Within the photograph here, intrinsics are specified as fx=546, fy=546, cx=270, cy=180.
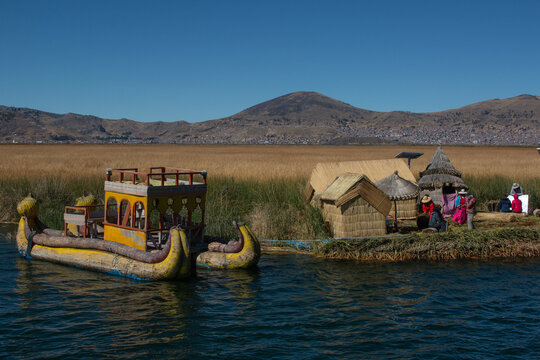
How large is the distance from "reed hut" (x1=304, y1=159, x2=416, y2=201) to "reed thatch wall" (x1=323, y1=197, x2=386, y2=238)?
246cm

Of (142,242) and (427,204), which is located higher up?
(427,204)

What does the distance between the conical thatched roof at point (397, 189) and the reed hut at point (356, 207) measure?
50.5 inches

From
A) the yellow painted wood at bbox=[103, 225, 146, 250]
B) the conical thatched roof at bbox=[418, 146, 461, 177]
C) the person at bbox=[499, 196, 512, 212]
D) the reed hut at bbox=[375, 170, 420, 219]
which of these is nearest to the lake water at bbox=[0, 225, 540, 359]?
the yellow painted wood at bbox=[103, 225, 146, 250]

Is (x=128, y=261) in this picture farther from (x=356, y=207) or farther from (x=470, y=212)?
(x=470, y=212)

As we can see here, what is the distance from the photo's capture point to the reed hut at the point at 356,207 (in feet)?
51.9

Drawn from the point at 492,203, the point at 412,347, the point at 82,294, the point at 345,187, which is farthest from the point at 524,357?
the point at 492,203

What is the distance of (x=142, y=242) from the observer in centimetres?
1384

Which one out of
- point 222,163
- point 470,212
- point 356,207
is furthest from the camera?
point 222,163

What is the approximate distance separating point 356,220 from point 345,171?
16.0 feet

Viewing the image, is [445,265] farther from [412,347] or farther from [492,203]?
[492,203]

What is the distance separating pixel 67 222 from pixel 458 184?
14.0 m

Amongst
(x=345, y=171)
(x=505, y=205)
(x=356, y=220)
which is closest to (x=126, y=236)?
(x=356, y=220)

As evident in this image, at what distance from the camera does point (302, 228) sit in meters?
17.6

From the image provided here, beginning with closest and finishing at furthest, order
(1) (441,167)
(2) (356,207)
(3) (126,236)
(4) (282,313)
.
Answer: (4) (282,313)
(3) (126,236)
(2) (356,207)
(1) (441,167)
